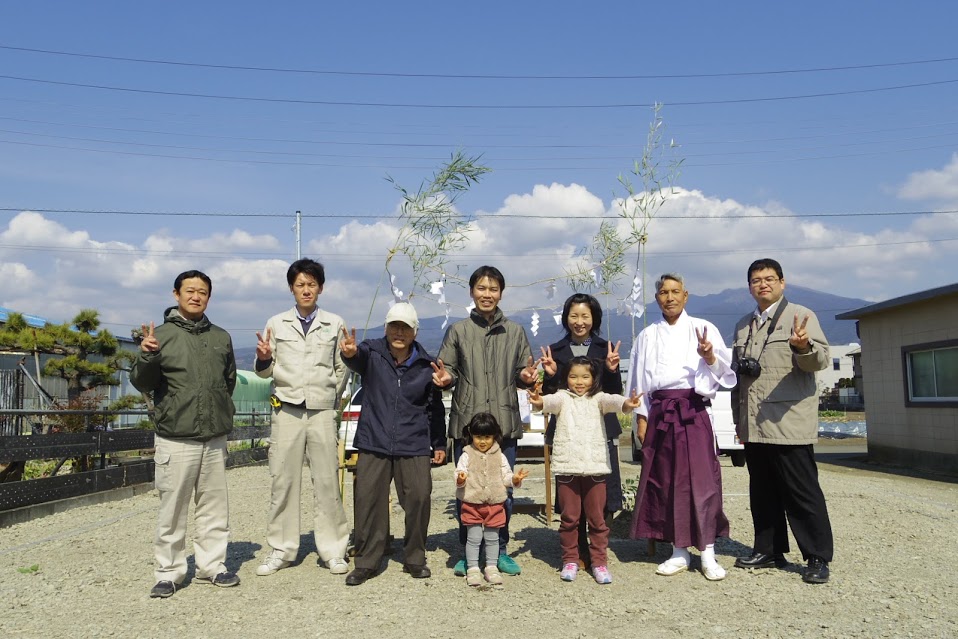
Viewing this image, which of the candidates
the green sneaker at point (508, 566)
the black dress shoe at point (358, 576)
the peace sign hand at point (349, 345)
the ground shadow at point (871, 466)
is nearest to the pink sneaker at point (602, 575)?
the green sneaker at point (508, 566)

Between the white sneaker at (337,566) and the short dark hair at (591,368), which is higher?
the short dark hair at (591,368)

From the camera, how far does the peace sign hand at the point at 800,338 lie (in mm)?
4727

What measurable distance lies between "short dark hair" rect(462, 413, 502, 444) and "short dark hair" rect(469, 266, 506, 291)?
0.92 m

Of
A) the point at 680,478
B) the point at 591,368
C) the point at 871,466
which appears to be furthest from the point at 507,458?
the point at 871,466

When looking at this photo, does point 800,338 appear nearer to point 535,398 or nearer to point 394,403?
point 535,398

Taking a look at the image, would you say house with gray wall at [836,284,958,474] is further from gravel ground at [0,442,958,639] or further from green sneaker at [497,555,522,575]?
green sneaker at [497,555,522,575]

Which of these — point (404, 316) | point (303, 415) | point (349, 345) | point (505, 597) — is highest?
point (404, 316)

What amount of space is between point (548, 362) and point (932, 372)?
36.6 feet

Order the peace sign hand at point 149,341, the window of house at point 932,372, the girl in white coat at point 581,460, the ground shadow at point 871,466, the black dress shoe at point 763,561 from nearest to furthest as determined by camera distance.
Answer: the peace sign hand at point 149,341 < the girl in white coat at point 581,460 < the black dress shoe at point 763,561 < the ground shadow at point 871,466 < the window of house at point 932,372

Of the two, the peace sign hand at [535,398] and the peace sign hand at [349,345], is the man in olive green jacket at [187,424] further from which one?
the peace sign hand at [535,398]

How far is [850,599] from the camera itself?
441 cm

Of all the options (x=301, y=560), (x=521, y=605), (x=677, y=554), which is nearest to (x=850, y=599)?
(x=677, y=554)

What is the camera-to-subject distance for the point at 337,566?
518 centimetres

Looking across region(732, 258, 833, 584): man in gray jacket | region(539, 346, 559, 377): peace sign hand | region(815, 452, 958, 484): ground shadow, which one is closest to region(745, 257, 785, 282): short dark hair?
region(732, 258, 833, 584): man in gray jacket
